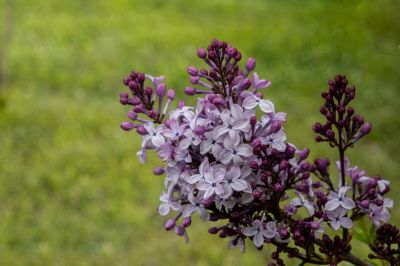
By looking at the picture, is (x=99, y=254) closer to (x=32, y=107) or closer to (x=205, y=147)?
(x=32, y=107)

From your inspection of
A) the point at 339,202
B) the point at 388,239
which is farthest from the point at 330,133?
the point at 388,239

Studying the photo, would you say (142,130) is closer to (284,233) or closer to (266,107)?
(266,107)

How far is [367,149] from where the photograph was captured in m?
7.04

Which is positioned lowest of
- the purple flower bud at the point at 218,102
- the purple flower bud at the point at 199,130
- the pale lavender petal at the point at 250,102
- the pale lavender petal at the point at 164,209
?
the pale lavender petal at the point at 164,209

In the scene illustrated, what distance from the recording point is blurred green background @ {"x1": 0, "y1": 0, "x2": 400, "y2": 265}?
541cm

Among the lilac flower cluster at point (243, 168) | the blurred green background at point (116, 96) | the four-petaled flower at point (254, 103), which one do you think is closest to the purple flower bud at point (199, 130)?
the lilac flower cluster at point (243, 168)

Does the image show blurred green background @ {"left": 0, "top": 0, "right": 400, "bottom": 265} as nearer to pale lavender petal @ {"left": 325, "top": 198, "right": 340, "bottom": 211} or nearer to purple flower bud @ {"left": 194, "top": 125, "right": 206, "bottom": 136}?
pale lavender petal @ {"left": 325, "top": 198, "right": 340, "bottom": 211}

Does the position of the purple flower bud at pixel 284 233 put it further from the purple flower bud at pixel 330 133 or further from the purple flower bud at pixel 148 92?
the purple flower bud at pixel 148 92

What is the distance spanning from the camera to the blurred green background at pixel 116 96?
541 centimetres

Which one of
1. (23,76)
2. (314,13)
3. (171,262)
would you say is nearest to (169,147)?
(171,262)

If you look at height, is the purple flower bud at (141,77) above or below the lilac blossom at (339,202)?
above

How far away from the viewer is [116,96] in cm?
794

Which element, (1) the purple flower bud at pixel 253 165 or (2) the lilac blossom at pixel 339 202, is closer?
(1) the purple flower bud at pixel 253 165

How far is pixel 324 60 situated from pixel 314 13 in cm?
189
